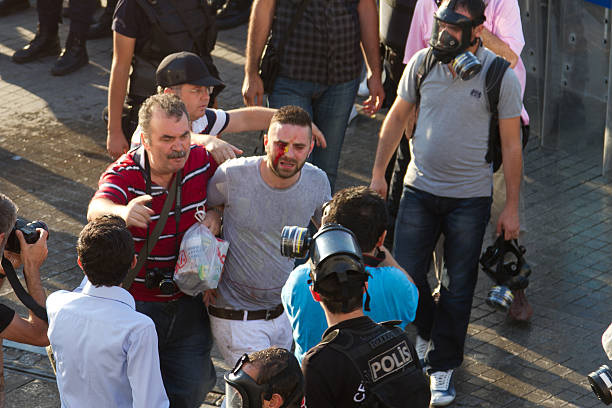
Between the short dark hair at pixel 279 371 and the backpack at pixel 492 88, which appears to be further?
the backpack at pixel 492 88

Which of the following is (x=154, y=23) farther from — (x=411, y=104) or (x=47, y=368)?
(x=47, y=368)

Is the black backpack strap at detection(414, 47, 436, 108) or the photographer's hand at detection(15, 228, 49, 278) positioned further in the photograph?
the black backpack strap at detection(414, 47, 436, 108)

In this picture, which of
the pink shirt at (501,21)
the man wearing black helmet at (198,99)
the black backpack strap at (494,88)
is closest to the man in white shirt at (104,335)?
the man wearing black helmet at (198,99)

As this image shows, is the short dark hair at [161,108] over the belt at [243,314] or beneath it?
over

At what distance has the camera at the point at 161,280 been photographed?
4957mm

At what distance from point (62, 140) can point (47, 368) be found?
3730 millimetres

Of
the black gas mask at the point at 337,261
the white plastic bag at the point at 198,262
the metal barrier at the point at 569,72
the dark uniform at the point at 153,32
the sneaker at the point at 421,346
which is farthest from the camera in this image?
the metal barrier at the point at 569,72

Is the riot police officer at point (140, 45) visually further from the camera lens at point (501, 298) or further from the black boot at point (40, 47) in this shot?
the black boot at point (40, 47)

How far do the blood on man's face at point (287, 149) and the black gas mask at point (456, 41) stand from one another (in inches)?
42.2

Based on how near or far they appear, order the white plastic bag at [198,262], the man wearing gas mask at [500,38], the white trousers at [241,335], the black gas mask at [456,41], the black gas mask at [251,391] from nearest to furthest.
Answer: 1. the black gas mask at [251,391]
2. the white plastic bag at [198,262]
3. the white trousers at [241,335]
4. the black gas mask at [456,41]
5. the man wearing gas mask at [500,38]

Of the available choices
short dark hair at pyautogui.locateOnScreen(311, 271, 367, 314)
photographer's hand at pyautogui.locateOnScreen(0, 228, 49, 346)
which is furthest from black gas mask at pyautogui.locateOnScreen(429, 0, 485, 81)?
photographer's hand at pyautogui.locateOnScreen(0, 228, 49, 346)

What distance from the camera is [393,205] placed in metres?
7.06

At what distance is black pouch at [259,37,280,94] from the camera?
6824 millimetres

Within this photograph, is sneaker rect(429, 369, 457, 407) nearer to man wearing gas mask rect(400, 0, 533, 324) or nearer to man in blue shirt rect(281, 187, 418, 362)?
man wearing gas mask rect(400, 0, 533, 324)
